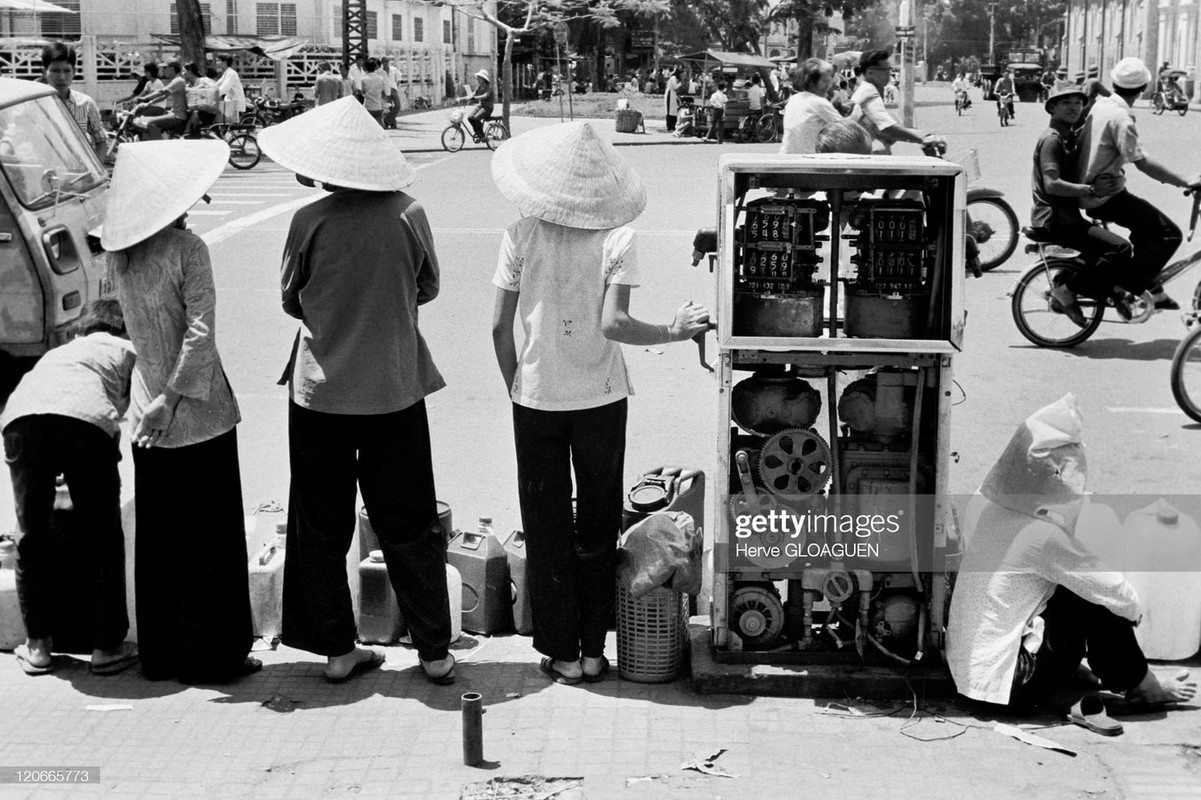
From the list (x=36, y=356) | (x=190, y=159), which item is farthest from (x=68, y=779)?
(x=36, y=356)

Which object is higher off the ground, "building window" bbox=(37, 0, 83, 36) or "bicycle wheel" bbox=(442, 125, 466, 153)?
"building window" bbox=(37, 0, 83, 36)

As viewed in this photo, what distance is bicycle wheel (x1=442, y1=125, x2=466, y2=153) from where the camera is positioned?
99.4ft

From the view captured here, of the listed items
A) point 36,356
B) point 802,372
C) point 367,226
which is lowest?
point 36,356

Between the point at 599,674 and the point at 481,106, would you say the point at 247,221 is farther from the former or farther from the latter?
the point at 599,674

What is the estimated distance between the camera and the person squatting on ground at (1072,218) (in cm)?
990

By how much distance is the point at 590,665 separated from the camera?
16.5 feet

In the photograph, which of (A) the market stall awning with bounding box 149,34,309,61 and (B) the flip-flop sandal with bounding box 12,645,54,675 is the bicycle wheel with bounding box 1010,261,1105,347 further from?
(A) the market stall awning with bounding box 149,34,309,61

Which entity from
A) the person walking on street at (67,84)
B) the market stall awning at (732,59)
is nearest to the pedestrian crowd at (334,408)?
the person walking on street at (67,84)

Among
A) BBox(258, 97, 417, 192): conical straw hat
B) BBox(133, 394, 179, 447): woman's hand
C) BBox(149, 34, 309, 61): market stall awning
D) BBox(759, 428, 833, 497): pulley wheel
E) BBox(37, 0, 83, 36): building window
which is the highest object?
BBox(37, 0, 83, 36): building window

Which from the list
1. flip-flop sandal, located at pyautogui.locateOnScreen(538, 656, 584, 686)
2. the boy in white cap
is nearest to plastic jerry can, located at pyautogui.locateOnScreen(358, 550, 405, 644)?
flip-flop sandal, located at pyautogui.locateOnScreen(538, 656, 584, 686)

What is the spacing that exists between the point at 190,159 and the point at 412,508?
4.72 feet

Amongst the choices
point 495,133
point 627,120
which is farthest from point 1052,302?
point 627,120

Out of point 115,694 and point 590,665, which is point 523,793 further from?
point 115,694

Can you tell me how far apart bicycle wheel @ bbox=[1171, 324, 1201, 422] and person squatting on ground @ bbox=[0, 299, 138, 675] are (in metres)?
5.80
